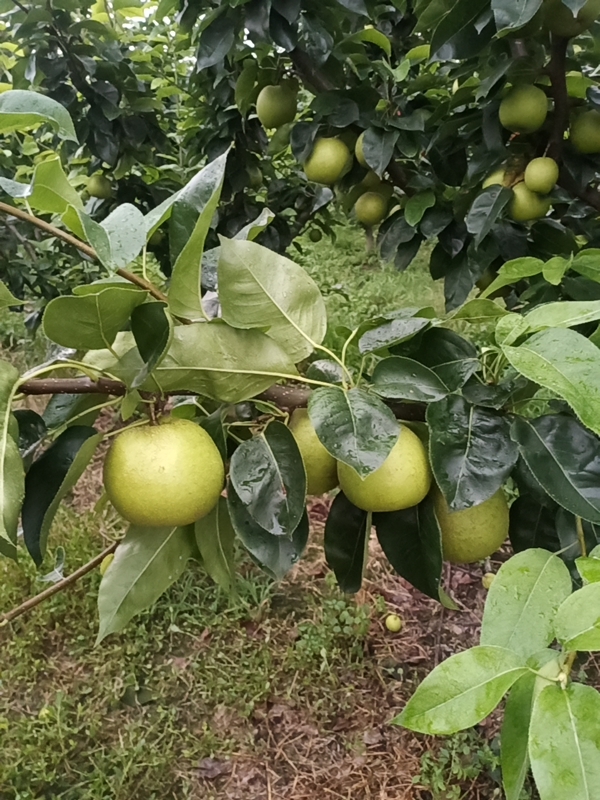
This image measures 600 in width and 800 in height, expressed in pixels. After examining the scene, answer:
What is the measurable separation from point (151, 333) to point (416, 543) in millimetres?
329

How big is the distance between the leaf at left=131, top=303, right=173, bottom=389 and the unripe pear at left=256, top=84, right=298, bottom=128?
3.68 feet

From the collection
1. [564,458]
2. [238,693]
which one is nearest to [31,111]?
[564,458]

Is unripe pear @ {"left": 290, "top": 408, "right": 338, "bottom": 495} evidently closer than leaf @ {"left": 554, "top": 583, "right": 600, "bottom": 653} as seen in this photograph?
No

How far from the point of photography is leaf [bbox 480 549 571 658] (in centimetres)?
46

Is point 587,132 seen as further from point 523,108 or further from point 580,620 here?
point 580,620

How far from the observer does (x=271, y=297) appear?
0.57 metres

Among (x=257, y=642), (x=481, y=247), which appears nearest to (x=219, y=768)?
(x=257, y=642)

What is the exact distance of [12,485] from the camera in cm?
47

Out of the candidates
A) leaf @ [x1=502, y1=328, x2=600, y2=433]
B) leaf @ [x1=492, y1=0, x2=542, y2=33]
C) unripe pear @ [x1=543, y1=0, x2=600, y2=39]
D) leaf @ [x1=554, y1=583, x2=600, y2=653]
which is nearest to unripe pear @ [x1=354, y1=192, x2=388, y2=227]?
unripe pear @ [x1=543, y1=0, x2=600, y2=39]

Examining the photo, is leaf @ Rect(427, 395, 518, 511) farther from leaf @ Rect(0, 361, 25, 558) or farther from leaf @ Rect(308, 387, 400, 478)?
leaf @ Rect(0, 361, 25, 558)

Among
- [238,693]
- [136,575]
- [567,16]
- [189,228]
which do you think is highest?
[567,16]

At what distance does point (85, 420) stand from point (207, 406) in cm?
13

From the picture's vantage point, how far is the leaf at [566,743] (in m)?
0.36

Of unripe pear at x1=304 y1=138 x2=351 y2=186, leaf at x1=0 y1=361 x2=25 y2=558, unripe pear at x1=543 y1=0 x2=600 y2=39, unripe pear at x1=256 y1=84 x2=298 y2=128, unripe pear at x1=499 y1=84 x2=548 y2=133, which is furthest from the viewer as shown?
unripe pear at x1=256 y1=84 x2=298 y2=128
